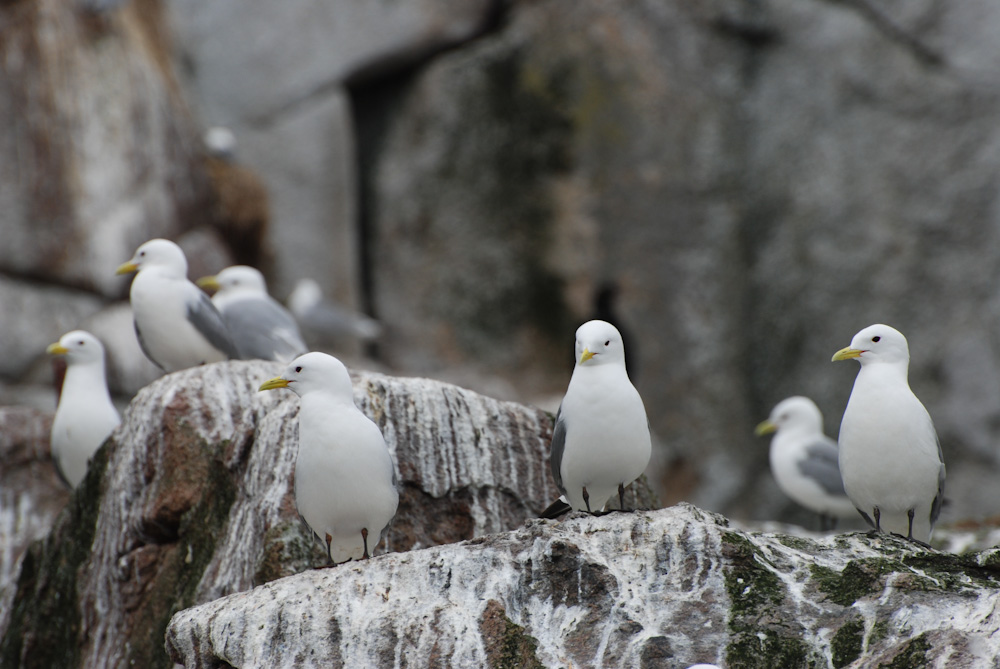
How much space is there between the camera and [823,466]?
30.4ft

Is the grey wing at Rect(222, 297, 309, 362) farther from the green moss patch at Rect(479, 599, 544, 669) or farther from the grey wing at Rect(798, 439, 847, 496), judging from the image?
the grey wing at Rect(798, 439, 847, 496)

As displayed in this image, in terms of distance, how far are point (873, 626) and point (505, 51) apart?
33.8 ft

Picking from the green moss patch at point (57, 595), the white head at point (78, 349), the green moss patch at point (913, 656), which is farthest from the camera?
the white head at point (78, 349)

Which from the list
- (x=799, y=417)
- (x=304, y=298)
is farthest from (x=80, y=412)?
(x=799, y=417)

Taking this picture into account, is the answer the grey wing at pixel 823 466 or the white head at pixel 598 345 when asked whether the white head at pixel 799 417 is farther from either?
the white head at pixel 598 345

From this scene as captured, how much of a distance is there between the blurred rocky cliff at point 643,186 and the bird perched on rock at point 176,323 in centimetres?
438

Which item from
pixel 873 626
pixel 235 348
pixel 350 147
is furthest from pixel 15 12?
pixel 873 626

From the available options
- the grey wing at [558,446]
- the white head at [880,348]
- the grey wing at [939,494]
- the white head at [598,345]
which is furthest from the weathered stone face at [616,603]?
the white head at [880,348]

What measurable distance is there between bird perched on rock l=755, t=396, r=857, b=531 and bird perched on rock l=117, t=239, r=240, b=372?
4.39 m

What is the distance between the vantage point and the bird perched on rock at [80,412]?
25.3 ft

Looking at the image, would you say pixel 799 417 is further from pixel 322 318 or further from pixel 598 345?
pixel 598 345

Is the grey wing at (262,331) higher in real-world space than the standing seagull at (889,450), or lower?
higher

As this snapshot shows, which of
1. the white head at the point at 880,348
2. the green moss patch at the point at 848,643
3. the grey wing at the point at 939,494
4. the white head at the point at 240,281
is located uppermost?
the white head at the point at 240,281

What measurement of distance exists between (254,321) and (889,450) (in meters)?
4.21
